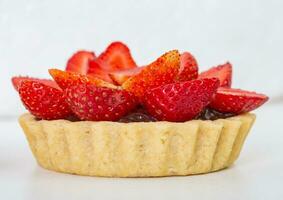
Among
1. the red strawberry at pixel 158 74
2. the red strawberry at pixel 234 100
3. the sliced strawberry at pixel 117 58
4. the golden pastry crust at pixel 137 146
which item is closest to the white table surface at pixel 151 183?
the golden pastry crust at pixel 137 146

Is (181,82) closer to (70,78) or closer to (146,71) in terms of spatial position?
(146,71)

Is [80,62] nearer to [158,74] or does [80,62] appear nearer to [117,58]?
[117,58]

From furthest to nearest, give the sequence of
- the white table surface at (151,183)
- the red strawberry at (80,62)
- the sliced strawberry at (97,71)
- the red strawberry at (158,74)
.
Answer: the red strawberry at (80,62) < the sliced strawberry at (97,71) < the red strawberry at (158,74) < the white table surface at (151,183)

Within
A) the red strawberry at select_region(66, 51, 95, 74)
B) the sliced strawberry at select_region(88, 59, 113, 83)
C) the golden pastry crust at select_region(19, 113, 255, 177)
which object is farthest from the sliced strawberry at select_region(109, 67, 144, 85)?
the golden pastry crust at select_region(19, 113, 255, 177)

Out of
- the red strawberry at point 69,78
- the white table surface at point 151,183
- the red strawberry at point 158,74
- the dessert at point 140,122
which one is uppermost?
the red strawberry at point 158,74

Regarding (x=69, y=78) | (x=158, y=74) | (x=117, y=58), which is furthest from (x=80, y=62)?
(x=158, y=74)

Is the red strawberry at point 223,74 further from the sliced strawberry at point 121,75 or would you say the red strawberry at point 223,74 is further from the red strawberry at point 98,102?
the red strawberry at point 98,102

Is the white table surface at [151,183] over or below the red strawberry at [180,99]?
below
